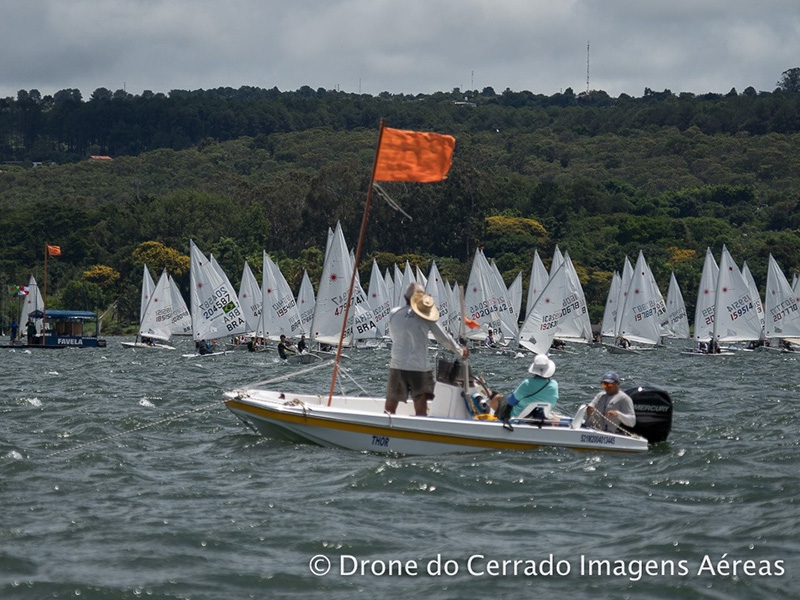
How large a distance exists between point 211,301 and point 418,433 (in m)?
38.3

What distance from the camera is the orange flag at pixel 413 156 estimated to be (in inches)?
660

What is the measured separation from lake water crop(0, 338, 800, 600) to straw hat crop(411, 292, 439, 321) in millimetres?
1674

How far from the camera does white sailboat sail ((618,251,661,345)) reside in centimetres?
6012

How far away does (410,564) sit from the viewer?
1094cm

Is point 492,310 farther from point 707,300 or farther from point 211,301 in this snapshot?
point 211,301

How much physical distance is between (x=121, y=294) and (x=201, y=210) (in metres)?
13.0

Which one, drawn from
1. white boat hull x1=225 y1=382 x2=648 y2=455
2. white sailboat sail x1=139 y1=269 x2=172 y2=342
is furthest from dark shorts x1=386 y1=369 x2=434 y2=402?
white sailboat sail x1=139 y1=269 x2=172 y2=342

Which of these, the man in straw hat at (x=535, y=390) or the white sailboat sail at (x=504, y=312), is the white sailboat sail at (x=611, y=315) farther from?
the man in straw hat at (x=535, y=390)

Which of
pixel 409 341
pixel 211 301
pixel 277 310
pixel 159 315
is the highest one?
pixel 409 341

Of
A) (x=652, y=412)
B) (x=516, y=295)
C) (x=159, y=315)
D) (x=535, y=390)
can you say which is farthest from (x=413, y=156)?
(x=516, y=295)

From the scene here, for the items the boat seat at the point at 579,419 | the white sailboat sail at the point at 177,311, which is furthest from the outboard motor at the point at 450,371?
the white sailboat sail at the point at 177,311

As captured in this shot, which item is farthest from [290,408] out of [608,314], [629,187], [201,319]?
[629,187]

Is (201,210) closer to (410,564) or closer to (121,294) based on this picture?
(121,294)

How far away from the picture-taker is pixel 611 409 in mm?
17000
